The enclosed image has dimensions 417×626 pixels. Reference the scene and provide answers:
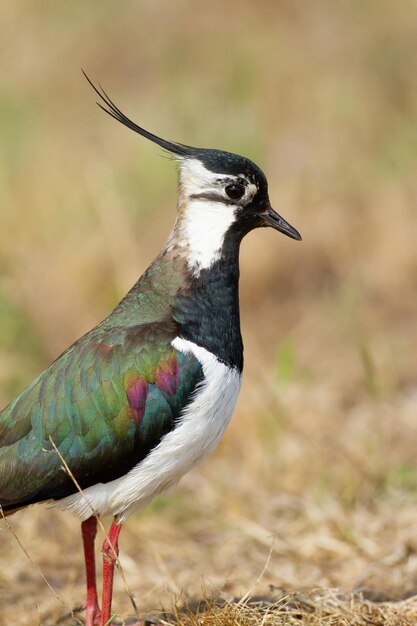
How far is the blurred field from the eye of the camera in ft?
18.0

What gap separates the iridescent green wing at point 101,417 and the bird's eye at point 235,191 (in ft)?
2.17

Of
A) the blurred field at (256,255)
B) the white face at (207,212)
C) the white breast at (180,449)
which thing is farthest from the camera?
the blurred field at (256,255)

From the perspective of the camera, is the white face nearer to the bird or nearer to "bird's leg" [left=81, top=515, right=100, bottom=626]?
the bird

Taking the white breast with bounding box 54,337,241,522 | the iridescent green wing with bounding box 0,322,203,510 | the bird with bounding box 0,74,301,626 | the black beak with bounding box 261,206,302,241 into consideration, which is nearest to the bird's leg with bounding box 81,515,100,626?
the bird with bounding box 0,74,301,626

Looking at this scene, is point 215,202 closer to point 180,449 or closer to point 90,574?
point 180,449

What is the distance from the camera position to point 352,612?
12.7ft

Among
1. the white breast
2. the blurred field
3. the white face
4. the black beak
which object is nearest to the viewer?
the white breast

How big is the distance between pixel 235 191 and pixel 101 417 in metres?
1.12

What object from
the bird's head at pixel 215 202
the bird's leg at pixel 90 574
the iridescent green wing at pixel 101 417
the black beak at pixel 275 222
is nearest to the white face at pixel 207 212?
the bird's head at pixel 215 202

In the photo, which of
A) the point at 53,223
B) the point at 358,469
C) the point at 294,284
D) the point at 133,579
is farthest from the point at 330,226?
the point at 133,579

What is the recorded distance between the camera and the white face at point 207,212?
4.23 metres

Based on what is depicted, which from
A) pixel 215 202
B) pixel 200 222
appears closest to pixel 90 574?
pixel 200 222

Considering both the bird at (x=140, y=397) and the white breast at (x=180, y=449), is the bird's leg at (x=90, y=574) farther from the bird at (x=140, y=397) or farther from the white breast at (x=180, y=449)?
the white breast at (x=180, y=449)

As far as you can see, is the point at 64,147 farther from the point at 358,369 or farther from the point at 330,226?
the point at 358,369
